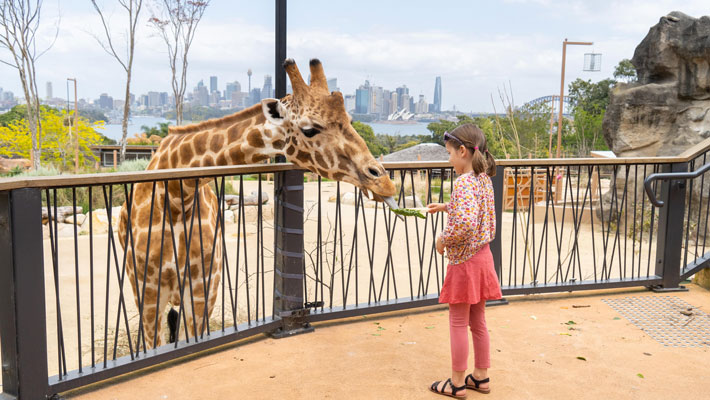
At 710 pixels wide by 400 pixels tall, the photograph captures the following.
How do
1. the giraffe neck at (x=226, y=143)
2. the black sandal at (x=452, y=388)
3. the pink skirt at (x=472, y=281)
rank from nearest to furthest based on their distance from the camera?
the pink skirt at (x=472, y=281), the black sandal at (x=452, y=388), the giraffe neck at (x=226, y=143)

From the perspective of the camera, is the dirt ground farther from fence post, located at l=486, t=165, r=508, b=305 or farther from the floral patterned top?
the floral patterned top

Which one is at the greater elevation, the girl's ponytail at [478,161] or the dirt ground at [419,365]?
the girl's ponytail at [478,161]

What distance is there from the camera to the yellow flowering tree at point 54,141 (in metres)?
21.0

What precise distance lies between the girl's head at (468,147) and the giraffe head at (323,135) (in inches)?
15.2

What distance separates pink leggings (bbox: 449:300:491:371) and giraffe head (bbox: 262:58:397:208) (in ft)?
2.18

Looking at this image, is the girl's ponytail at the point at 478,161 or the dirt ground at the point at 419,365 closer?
the girl's ponytail at the point at 478,161

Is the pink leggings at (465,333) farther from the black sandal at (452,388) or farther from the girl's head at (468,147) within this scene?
the girl's head at (468,147)

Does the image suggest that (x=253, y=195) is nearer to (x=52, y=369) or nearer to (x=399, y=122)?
(x=399, y=122)

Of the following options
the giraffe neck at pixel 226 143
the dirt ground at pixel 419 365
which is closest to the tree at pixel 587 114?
the dirt ground at pixel 419 365

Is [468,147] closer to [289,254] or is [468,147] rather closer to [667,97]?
[289,254]

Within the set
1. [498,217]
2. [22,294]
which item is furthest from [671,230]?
[22,294]

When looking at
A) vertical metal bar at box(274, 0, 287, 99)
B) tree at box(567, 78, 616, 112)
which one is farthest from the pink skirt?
tree at box(567, 78, 616, 112)

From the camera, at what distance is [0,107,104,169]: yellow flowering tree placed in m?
21.0

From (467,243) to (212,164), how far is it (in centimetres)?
164
